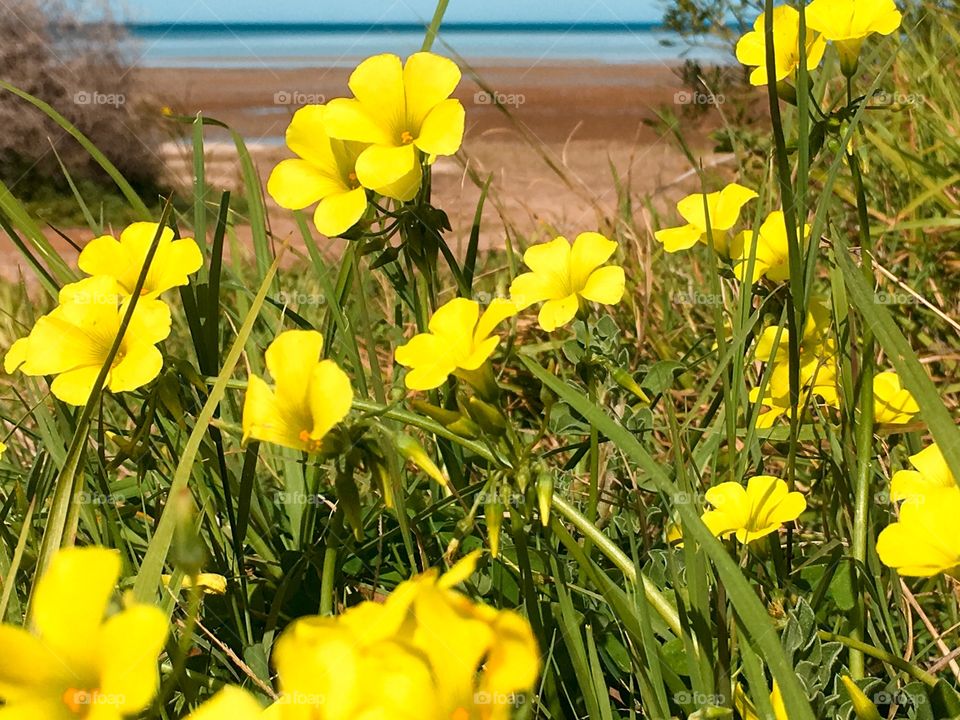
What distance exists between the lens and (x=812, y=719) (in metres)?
0.59

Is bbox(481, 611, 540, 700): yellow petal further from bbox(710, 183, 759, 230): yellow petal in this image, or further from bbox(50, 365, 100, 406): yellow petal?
bbox(710, 183, 759, 230): yellow petal

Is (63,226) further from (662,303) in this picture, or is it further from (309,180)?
(309,180)

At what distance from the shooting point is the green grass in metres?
0.70

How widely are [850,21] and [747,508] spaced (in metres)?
0.54

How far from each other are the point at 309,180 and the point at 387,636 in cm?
63

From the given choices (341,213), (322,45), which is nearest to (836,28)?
(341,213)

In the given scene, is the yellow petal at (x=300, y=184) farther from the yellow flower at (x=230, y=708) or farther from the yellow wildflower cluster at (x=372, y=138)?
the yellow flower at (x=230, y=708)

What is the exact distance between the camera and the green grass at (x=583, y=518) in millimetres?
705

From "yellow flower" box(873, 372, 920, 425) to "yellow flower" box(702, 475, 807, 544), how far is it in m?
0.21

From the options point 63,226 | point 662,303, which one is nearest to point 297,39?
point 63,226

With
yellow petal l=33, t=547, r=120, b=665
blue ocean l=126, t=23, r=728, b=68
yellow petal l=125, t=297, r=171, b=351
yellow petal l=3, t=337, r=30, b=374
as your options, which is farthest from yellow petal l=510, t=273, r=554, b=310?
blue ocean l=126, t=23, r=728, b=68

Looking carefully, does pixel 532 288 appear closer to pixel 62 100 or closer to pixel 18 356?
pixel 18 356

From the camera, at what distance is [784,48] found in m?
1.08

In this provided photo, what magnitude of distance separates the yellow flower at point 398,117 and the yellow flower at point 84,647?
0.47 meters
